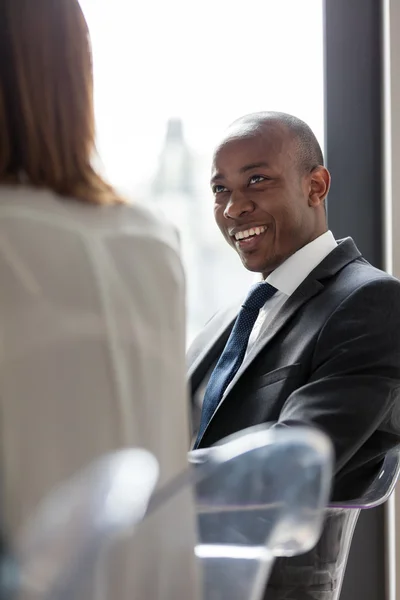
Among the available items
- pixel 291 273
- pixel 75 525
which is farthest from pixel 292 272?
pixel 75 525

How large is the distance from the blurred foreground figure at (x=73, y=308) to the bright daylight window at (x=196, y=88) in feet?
3.71

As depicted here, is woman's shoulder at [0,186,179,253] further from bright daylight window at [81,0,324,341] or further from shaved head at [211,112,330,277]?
bright daylight window at [81,0,324,341]

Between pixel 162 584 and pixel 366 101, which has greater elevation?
pixel 366 101

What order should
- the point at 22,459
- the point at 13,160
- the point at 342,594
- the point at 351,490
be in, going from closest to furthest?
the point at 22,459
the point at 13,160
the point at 351,490
the point at 342,594

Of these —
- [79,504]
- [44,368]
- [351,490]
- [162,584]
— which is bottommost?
[351,490]

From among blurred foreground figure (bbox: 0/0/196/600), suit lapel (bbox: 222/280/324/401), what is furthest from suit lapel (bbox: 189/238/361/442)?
blurred foreground figure (bbox: 0/0/196/600)

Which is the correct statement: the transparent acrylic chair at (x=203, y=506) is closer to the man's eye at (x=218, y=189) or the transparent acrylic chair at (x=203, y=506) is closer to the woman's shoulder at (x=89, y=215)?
the woman's shoulder at (x=89, y=215)

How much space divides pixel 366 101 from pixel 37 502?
1562 millimetres

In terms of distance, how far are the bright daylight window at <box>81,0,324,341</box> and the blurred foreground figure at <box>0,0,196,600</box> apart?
1130mm

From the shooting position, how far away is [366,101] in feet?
6.94

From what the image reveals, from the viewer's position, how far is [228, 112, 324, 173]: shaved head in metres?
1.77

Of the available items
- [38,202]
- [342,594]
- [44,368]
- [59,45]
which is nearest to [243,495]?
[44,368]

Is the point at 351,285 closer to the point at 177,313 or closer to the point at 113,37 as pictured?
the point at 177,313

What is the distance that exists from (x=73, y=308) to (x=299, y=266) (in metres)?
0.89
